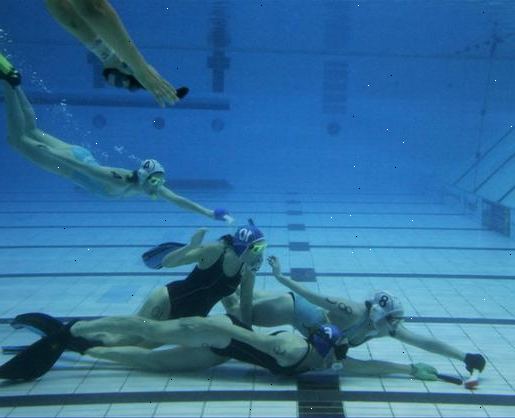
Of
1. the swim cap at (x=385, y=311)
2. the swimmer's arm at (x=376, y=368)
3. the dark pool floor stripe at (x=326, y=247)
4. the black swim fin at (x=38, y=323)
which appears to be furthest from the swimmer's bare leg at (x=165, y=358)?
the dark pool floor stripe at (x=326, y=247)

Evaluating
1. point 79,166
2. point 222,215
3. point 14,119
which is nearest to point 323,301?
point 222,215

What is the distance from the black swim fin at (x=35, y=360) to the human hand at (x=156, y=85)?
2812mm

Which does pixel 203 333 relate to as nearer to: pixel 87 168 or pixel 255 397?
pixel 255 397

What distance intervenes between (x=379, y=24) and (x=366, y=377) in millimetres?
17589

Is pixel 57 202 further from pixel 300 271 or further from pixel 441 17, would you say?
pixel 441 17

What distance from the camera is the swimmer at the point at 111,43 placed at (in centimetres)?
192

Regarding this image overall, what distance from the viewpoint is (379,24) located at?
786 inches

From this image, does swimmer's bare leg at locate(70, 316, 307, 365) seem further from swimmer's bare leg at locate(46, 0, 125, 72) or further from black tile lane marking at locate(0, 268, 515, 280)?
black tile lane marking at locate(0, 268, 515, 280)

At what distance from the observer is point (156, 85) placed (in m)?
2.21

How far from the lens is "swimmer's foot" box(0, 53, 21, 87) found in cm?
412

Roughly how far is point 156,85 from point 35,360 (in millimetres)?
2962

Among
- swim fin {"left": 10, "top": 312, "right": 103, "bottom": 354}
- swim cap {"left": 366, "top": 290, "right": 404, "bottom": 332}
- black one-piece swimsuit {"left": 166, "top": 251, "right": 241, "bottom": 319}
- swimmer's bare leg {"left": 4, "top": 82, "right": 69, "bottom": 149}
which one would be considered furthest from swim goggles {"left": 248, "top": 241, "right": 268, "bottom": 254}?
swimmer's bare leg {"left": 4, "top": 82, "right": 69, "bottom": 149}

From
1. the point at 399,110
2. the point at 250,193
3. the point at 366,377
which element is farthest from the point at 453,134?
the point at 366,377

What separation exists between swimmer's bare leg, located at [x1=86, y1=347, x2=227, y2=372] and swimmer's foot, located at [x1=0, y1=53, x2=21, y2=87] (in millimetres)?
2304
